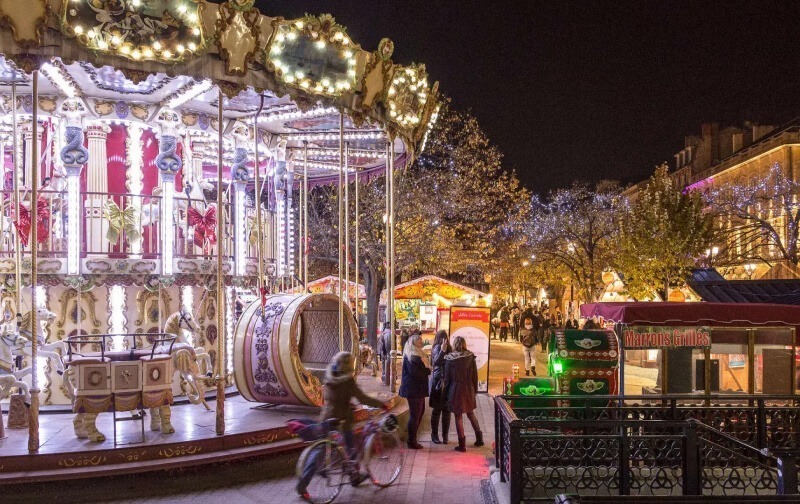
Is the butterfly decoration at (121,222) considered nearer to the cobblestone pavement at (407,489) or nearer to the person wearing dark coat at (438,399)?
the cobblestone pavement at (407,489)

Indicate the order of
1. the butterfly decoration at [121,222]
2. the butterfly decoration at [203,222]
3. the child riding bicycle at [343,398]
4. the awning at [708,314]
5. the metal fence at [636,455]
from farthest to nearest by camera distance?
the butterfly decoration at [203,222]
the butterfly decoration at [121,222]
the awning at [708,314]
the child riding bicycle at [343,398]
the metal fence at [636,455]

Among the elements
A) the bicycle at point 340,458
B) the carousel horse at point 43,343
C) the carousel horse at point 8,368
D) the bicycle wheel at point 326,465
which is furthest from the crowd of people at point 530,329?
the carousel horse at point 8,368

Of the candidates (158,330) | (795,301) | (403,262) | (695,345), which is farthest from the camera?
(403,262)

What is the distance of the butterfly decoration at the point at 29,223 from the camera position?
41.1ft

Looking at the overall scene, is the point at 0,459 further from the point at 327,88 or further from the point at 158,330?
the point at 327,88

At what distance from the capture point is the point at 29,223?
1274 cm

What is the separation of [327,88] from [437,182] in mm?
20390

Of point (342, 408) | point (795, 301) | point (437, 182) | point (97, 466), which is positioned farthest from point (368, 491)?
point (437, 182)

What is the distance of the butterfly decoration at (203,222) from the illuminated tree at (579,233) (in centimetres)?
2530

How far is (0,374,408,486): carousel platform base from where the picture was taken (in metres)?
8.73

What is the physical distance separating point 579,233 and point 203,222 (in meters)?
29.9

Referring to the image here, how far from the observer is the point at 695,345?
10961mm

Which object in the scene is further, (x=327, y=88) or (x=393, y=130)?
(x=393, y=130)

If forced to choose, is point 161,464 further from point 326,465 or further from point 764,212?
point 764,212
